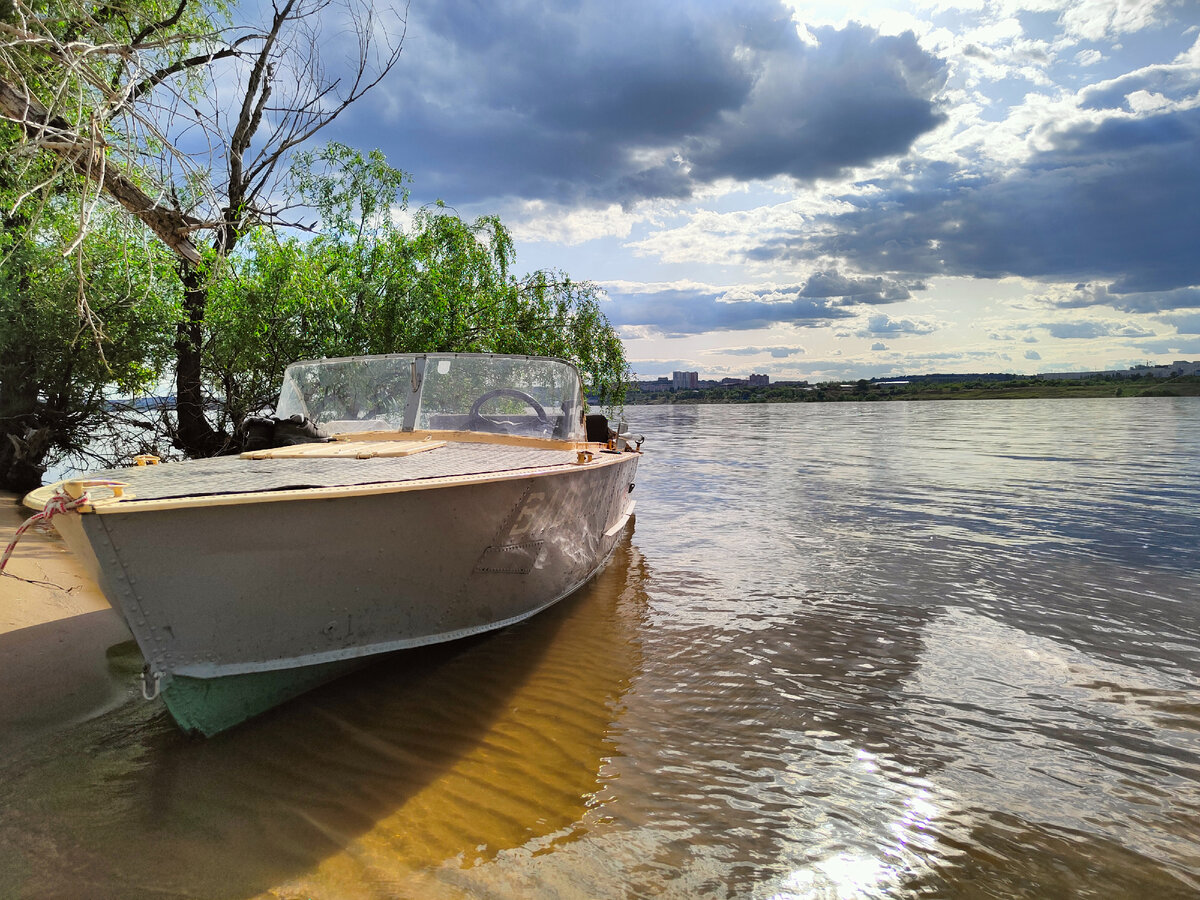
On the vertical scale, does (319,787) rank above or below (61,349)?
below

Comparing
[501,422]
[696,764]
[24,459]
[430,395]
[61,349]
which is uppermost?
[61,349]

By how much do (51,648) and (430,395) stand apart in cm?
304

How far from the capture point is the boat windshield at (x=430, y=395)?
5188mm

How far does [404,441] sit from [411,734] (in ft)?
6.84

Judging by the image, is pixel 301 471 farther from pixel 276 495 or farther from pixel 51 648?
pixel 51 648

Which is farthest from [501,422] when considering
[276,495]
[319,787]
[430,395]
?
[319,787]

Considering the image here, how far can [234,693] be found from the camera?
3.04 m

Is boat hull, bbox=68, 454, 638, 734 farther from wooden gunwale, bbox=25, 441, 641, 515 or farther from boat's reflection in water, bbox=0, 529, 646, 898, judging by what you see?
boat's reflection in water, bbox=0, 529, 646, 898

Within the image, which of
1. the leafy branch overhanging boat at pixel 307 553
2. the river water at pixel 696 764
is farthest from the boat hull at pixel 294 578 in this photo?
the river water at pixel 696 764

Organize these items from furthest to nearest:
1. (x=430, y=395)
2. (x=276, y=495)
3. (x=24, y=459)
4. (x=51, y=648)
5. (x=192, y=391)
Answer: (x=192, y=391)
(x=24, y=459)
(x=430, y=395)
(x=51, y=648)
(x=276, y=495)

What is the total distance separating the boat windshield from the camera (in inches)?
204

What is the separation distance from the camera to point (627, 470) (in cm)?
676

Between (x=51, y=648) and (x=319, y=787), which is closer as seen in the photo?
(x=319, y=787)

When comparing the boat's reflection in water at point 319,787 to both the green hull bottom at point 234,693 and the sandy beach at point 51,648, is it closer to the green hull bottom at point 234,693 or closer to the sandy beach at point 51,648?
the green hull bottom at point 234,693
